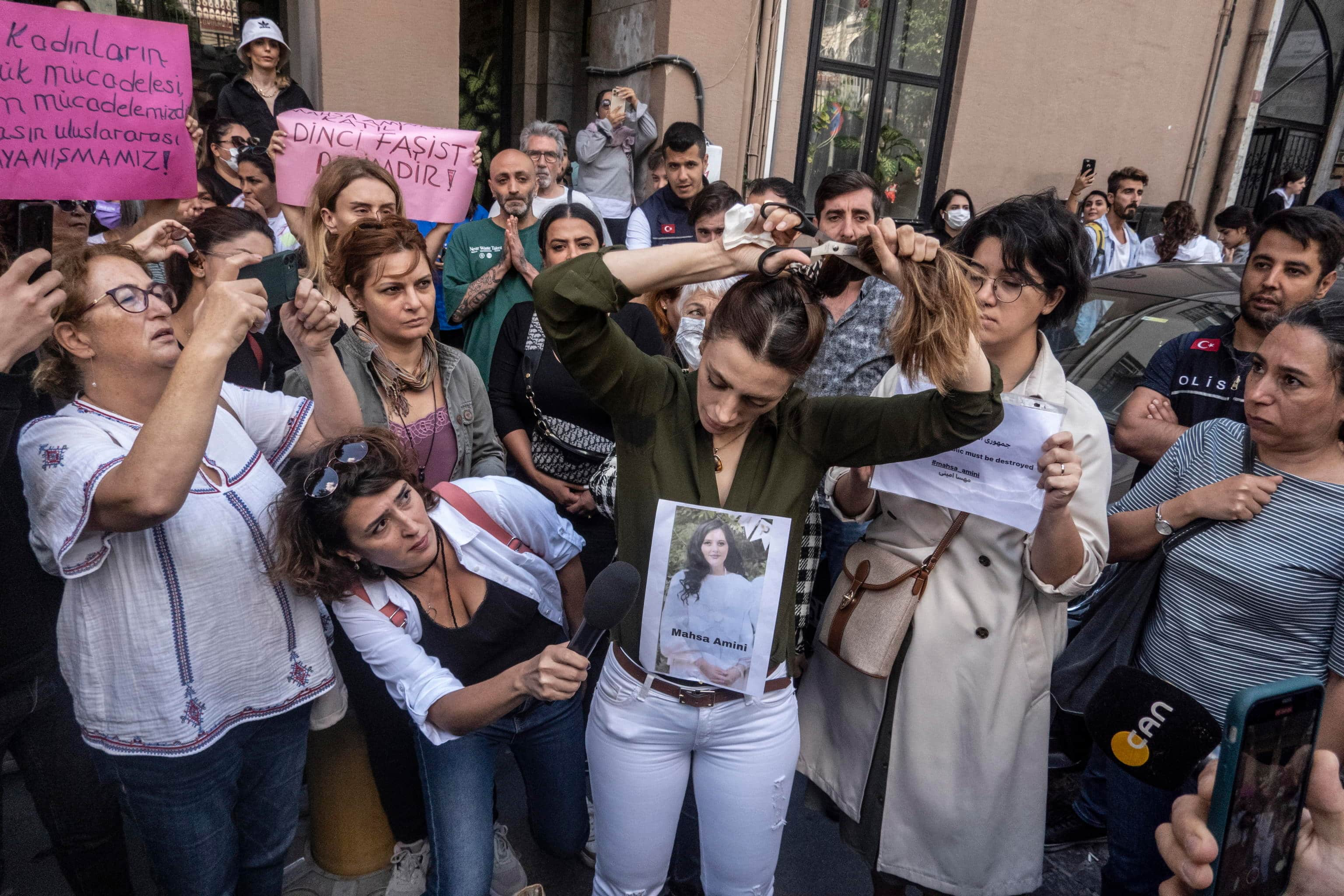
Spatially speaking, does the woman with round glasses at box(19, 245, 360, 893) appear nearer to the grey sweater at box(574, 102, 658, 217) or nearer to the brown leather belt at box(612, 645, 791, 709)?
the brown leather belt at box(612, 645, 791, 709)

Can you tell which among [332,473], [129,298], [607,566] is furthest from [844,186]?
[129,298]

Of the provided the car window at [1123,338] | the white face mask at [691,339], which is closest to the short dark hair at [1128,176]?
the car window at [1123,338]

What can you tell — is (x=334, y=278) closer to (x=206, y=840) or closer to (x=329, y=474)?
(x=329, y=474)

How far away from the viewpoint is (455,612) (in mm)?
2373

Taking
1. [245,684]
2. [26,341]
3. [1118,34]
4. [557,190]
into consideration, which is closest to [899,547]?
[245,684]

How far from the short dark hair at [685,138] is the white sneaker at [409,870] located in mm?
4049

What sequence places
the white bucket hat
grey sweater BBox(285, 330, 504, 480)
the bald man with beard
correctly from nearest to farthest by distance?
grey sweater BBox(285, 330, 504, 480)
the bald man with beard
the white bucket hat

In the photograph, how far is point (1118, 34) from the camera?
9516 millimetres

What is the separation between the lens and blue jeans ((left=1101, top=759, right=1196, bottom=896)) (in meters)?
2.17

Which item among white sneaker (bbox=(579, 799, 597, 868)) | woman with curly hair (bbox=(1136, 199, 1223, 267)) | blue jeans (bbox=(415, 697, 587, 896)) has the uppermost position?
woman with curly hair (bbox=(1136, 199, 1223, 267))

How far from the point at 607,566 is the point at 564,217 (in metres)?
1.68

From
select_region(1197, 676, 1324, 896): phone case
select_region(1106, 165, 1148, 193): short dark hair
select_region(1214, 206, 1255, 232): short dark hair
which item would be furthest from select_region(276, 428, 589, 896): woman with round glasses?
select_region(1214, 206, 1255, 232): short dark hair

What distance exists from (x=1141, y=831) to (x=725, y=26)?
6678mm

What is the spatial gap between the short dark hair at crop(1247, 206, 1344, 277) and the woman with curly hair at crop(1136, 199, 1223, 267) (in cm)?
472
